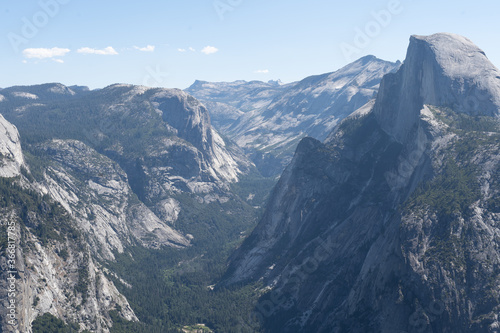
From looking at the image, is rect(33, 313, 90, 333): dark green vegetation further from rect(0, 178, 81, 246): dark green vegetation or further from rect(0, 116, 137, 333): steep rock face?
rect(0, 178, 81, 246): dark green vegetation

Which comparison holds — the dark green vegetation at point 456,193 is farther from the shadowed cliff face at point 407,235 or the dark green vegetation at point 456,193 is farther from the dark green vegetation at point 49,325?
the dark green vegetation at point 49,325

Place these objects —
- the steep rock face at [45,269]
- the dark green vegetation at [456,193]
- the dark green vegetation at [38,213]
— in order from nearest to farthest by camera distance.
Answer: the dark green vegetation at [456,193]
the steep rock face at [45,269]
the dark green vegetation at [38,213]

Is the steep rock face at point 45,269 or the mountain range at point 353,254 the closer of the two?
the mountain range at point 353,254

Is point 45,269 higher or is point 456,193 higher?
point 456,193

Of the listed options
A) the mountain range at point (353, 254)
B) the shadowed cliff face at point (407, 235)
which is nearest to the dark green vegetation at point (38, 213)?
the mountain range at point (353, 254)

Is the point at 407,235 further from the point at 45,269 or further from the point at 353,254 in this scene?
the point at 45,269

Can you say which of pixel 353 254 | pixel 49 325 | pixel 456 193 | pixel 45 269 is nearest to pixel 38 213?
pixel 45 269

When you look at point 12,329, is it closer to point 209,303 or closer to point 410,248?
point 209,303

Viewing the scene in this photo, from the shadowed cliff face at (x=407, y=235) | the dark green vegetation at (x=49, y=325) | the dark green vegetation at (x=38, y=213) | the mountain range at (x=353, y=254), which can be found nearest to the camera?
the shadowed cliff face at (x=407, y=235)

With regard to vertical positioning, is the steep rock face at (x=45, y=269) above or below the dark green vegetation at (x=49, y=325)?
above
